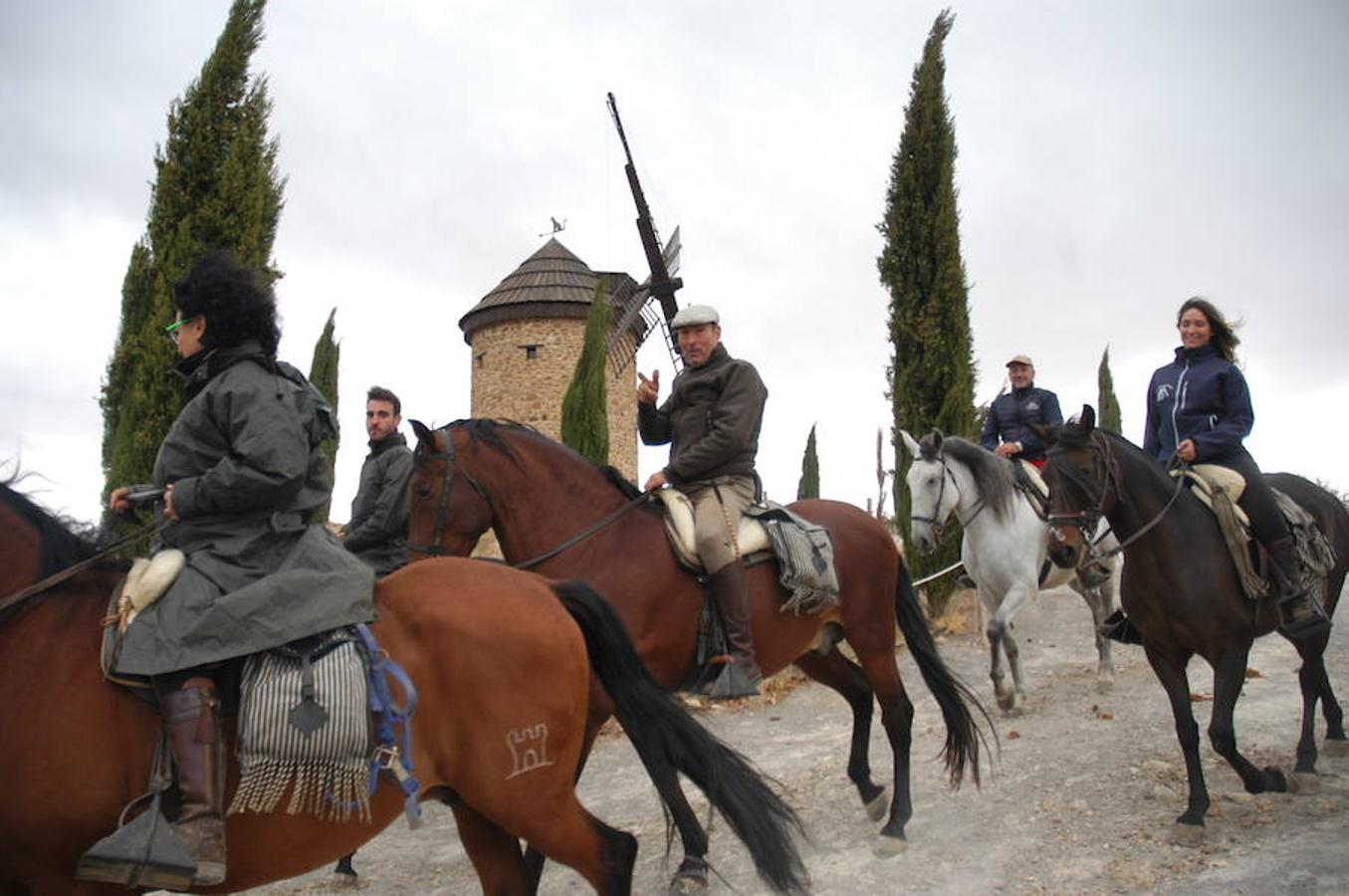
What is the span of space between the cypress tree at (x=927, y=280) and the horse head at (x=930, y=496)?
14.8 feet

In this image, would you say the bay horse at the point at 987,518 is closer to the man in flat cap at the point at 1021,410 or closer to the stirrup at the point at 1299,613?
the man in flat cap at the point at 1021,410

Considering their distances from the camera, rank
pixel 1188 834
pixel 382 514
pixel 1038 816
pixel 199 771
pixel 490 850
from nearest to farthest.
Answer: pixel 199 771
pixel 490 850
pixel 1188 834
pixel 1038 816
pixel 382 514

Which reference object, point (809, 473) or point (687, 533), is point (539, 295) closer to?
point (809, 473)

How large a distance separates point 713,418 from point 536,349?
20726 millimetres

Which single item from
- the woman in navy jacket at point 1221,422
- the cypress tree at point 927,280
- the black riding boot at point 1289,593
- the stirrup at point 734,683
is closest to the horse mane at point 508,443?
the stirrup at point 734,683

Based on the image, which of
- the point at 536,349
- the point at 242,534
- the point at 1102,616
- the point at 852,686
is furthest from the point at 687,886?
the point at 536,349

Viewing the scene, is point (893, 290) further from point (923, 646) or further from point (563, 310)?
point (563, 310)

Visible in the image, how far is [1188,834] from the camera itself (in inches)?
195

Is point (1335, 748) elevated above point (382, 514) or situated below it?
below

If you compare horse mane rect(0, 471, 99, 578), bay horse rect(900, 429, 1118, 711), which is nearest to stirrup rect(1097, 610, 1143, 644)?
bay horse rect(900, 429, 1118, 711)

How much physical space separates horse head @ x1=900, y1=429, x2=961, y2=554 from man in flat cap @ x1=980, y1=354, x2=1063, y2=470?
1127 mm

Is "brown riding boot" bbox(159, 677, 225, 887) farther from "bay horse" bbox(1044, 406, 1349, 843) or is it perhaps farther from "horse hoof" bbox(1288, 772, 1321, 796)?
"horse hoof" bbox(1288, 772, 1321, 796)

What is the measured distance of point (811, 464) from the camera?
1138 inches

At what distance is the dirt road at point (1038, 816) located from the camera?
4.71 metres
